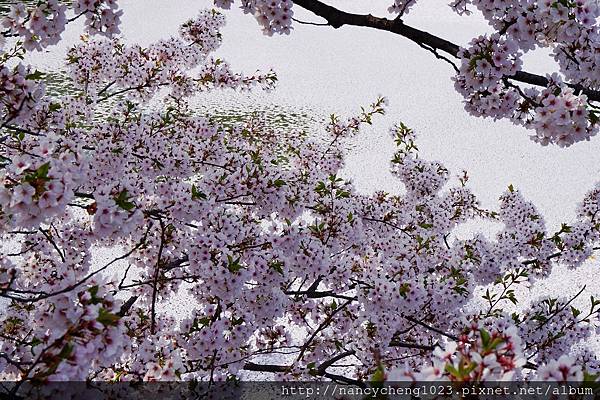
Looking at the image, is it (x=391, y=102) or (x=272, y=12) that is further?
(x=391, y=102)

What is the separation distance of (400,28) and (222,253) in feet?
5.17

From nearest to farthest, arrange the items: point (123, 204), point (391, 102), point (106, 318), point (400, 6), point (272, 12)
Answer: point (106, 318)
point (123, 204)
point (272, 12)
point (400, 6)
point (391, 102)

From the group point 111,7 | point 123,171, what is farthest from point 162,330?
point 111,7

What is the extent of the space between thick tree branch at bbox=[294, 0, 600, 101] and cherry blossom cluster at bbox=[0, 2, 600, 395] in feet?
0.42

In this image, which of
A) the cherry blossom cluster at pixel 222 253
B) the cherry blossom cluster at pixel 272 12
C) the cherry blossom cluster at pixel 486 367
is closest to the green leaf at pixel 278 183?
the cherry blossom cluster at pixel 222 253

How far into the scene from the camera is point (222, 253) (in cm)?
313

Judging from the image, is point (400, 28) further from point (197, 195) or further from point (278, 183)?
point (197, 195)

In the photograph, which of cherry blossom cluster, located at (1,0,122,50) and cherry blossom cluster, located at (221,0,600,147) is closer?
cherry blossom cluster, located at (221,0,600,147)

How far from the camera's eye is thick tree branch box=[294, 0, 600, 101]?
3.03 meters

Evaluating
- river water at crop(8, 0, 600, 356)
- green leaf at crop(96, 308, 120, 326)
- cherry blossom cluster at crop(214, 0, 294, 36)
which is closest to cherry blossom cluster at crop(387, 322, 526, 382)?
green leaf at crop(96, 308, 120, 326)

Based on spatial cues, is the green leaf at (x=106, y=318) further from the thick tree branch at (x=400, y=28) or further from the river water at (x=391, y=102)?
the river water at (x=391, y=102)

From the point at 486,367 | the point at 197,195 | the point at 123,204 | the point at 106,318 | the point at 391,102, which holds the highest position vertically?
the point at 391,102

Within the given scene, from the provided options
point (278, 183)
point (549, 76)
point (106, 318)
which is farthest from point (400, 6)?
point (106, 318)

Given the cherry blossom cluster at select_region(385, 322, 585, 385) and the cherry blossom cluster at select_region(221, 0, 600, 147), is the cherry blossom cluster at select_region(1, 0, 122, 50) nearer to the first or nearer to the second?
the cherry blossom cluster at select_region(221, 0, 600, 147)
